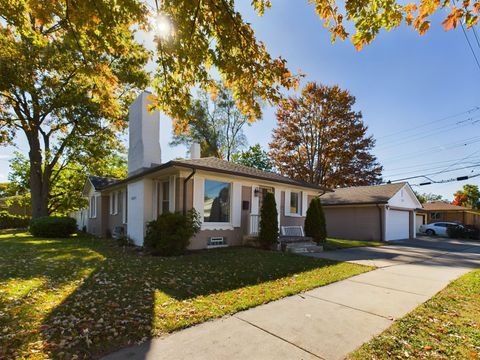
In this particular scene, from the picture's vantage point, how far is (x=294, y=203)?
13773 millimetres

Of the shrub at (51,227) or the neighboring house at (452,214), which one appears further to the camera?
the neighboring house at (452,214)

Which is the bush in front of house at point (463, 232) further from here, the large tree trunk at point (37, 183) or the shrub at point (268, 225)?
the large tree trunk at point (37, 183)

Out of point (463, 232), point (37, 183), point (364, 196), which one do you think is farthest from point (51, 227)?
point (463, 232)

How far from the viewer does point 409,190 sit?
68.1 feet

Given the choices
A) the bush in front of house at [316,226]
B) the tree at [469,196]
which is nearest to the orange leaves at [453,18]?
the bush in front of house at [316,226]

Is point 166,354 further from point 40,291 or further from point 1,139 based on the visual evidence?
point 1,139

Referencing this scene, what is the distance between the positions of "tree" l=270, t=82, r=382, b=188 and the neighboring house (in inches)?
352

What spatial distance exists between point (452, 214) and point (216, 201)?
1213 inches

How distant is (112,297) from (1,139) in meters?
18.8

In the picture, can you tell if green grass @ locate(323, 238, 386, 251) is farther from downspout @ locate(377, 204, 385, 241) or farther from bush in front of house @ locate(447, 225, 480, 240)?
bush in front of house @ locate(447, 225, 480, 240)

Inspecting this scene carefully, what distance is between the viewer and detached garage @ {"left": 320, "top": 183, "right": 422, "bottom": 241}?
18016 millimetres

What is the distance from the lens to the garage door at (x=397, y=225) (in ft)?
60.4

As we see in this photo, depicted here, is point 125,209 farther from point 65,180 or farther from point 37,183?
point 65,180

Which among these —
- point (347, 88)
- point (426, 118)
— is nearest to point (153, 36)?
point (426, 118)
